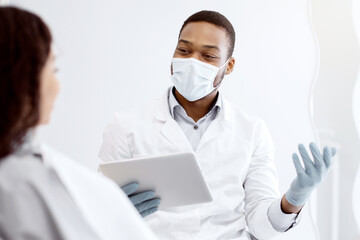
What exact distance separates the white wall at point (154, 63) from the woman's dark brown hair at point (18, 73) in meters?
1.65

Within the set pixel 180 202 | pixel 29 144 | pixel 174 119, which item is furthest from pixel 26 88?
pixel 174 119

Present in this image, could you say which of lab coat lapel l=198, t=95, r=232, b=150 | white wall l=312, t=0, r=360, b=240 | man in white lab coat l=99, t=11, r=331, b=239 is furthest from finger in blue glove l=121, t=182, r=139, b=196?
white wall l=312, t=0, r=360, b=240

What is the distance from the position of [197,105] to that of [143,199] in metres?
0.53

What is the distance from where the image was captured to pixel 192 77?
5.72 feet

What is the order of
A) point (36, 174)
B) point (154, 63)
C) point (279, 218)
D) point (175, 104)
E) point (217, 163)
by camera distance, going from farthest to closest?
point (154, 63)
point (175, 104)
point (217, 163)
point (279, 218)
point (36, 174)

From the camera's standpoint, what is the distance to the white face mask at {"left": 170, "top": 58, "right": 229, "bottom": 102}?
5.75ft

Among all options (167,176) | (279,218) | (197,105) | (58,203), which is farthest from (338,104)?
(58,203)

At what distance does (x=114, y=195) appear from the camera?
2.69ft

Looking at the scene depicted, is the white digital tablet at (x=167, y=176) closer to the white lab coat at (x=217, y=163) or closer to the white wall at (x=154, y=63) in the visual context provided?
the white lab coat at (x=217, y=163)

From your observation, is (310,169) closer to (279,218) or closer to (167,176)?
(279,218)

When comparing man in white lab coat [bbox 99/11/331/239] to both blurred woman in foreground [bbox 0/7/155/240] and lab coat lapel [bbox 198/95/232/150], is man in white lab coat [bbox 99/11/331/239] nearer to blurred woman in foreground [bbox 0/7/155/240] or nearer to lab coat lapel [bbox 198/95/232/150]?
lab coat lapel [bbox 198/95/232/150]

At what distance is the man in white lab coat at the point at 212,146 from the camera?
1.57 metres

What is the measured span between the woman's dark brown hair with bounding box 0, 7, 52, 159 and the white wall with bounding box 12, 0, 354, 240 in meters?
1.65

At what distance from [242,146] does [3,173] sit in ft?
3.62
